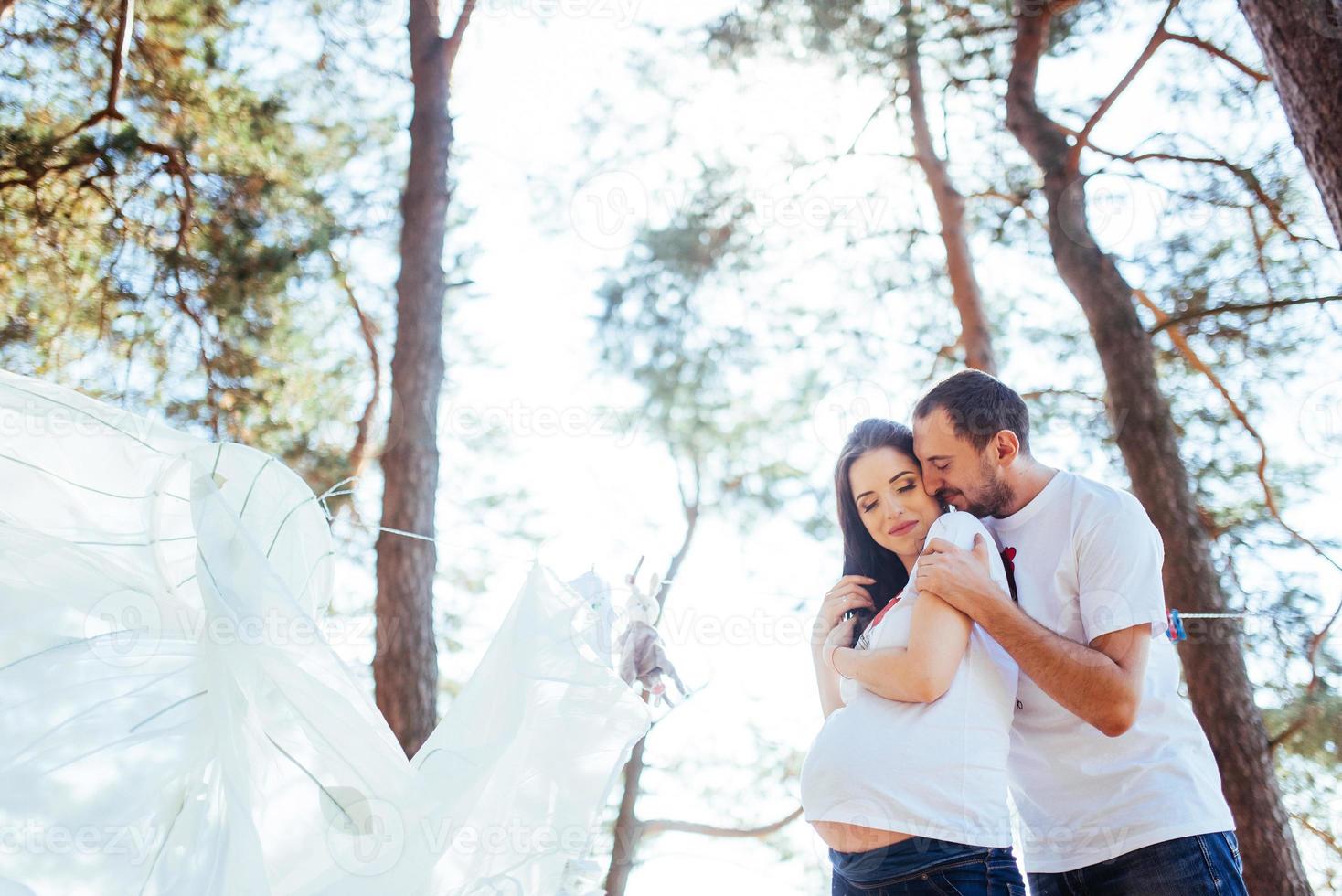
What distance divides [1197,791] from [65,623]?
191 cm

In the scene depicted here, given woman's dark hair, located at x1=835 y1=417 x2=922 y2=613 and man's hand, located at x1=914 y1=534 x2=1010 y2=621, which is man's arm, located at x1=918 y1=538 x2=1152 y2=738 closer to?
man's hand, located at x1=914 y1=534 x2=1010 y2=621

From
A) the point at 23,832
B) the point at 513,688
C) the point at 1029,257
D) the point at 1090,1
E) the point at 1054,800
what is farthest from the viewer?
the point at 1029,257

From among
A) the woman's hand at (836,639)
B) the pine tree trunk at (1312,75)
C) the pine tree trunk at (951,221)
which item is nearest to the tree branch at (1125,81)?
the pine tree trunk at (951,221)

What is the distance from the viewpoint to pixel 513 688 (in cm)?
197

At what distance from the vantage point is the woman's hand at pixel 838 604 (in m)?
1.90

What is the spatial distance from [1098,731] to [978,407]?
58 cm

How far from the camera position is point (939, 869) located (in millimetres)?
1452

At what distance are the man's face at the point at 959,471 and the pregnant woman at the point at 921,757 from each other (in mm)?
113

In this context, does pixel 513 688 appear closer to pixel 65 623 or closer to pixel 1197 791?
pixel 65 623

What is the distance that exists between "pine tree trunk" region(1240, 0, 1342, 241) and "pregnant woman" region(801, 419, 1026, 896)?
146 centimetres

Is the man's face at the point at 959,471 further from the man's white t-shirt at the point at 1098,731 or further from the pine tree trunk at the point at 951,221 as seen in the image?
the pine tree trunk at the point at 951,221

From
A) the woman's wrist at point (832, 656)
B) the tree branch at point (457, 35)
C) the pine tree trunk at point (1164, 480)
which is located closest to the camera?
the woman's wrist at point (832, 656)

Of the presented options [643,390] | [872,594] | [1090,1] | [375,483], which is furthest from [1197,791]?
[375,483]

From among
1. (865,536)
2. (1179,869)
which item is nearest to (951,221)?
(865,536)
